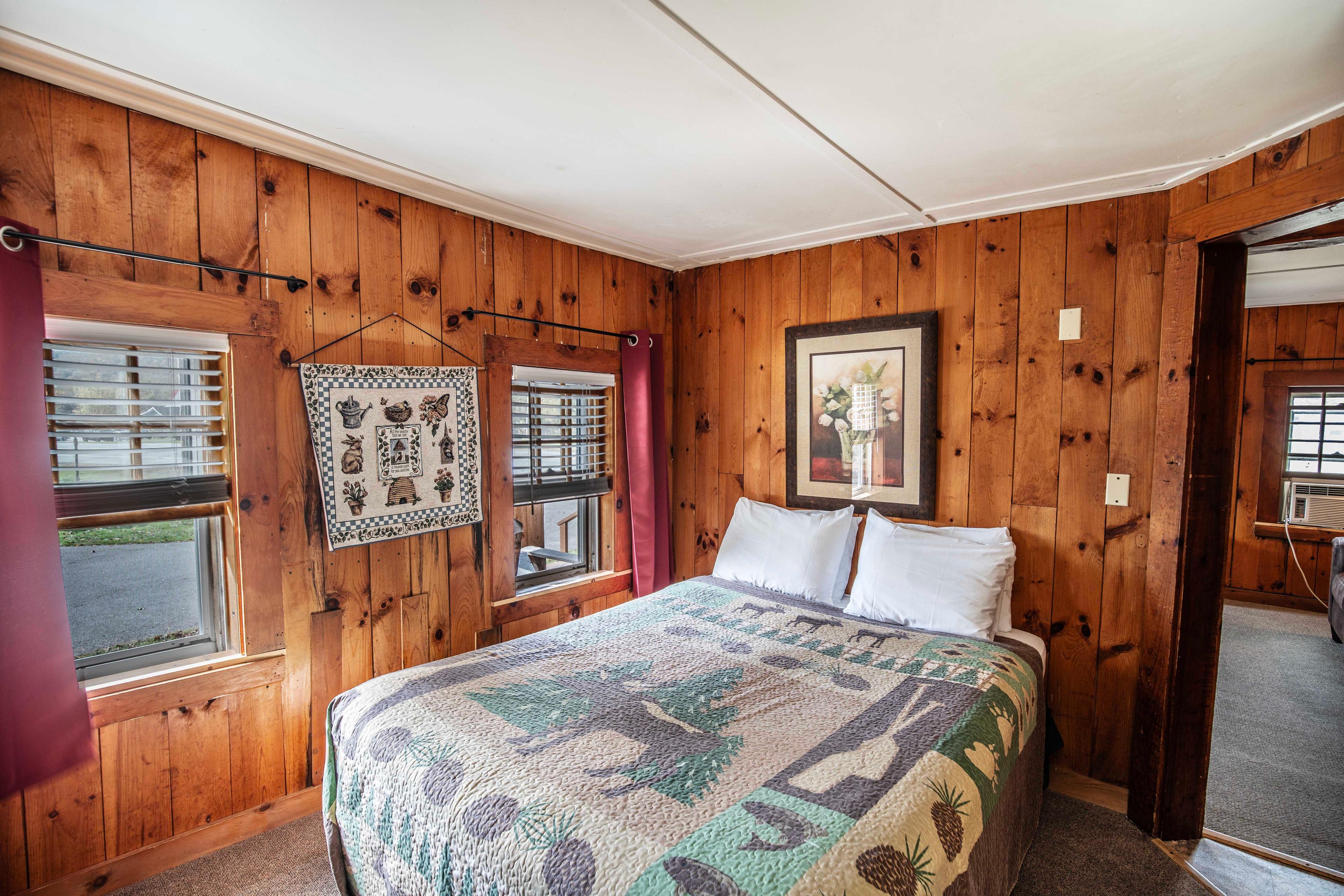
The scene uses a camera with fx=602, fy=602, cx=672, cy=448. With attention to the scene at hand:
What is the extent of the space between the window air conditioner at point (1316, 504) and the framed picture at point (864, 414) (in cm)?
383

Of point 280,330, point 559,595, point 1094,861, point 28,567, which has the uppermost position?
point 280,330

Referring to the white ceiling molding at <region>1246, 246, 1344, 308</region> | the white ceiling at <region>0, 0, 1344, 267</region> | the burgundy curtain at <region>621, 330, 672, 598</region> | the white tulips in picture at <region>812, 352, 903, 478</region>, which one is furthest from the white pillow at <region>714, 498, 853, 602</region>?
the white ceiling molding at <region>1246, 246, 1344, 308</region>

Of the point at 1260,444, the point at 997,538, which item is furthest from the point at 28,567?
the point at 1260,444

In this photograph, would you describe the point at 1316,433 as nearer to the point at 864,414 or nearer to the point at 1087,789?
the point at 1087,789

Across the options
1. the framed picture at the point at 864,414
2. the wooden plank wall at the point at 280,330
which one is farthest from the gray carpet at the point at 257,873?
the framed picture at the point at 864,414

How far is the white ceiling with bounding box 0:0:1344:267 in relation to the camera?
1301 millimetres

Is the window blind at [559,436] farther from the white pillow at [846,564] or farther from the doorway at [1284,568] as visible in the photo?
the doorway at [1284,568]

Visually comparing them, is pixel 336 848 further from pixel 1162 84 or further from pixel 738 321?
pixel 1162 84

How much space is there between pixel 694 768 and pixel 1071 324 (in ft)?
7.21

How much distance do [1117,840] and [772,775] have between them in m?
1.60

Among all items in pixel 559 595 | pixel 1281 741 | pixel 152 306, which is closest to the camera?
pixel 152 306

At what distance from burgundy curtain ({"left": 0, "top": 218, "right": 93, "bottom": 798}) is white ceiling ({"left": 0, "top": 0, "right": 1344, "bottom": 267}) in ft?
2.09

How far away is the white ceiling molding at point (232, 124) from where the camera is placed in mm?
1502

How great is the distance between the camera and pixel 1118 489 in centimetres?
232
